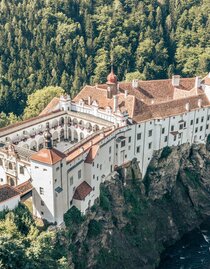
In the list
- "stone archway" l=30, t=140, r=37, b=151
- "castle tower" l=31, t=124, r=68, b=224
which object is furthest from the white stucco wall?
"stone archway" l=30, t=140, r=37, b=151

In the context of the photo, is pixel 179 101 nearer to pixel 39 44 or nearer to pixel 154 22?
pixel 39 44

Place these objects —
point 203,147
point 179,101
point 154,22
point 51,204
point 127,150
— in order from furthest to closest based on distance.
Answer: point 154,22, point 203,147, point 179,101, point 127,150, point 51,204

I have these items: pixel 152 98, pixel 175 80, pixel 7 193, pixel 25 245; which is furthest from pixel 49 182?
pixel 175 80

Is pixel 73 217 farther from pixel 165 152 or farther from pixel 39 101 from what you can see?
pixel 39 101

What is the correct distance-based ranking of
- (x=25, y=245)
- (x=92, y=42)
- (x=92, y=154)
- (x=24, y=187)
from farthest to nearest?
(x=92, y=42), (x=92, y=154), (x=24, y=187), (x=25, y=245)

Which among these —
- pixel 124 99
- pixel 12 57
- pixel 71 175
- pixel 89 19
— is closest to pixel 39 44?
pixel 12 57

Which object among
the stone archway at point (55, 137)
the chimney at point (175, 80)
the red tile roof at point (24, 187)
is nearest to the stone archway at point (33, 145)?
the stone archway at point (55, 137)

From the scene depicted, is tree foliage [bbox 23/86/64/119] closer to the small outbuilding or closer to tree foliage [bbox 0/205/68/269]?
the small outbuilding
